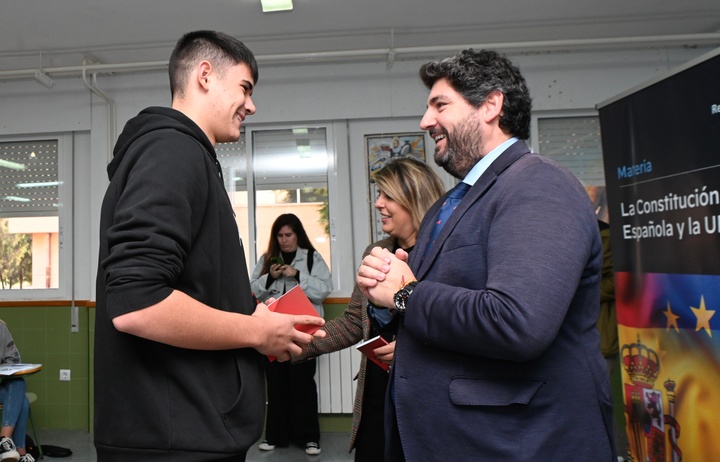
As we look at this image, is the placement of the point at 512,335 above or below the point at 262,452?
above

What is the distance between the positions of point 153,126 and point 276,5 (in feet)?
10.0

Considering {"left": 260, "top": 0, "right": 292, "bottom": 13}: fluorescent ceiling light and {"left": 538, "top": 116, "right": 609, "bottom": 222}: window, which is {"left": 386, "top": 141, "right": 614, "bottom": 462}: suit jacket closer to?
{"left": 260, "top": 0, "right": 292, "bottom": 13}: fluorescent ceiling light

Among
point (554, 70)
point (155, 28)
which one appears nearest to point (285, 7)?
point (155, 28)

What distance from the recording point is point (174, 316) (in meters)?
1.02

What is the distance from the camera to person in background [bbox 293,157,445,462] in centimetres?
195

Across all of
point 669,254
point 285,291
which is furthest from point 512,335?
point 285,291

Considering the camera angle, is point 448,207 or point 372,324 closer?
point 448,207

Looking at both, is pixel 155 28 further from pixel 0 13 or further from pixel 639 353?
pixel 639 353

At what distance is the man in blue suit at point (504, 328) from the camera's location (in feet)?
3.26

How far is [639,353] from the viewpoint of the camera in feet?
8.84

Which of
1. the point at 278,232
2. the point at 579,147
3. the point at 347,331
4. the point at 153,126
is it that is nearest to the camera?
the point at 153,126

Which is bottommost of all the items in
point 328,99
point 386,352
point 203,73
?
point 386,352

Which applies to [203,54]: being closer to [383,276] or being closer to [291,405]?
[383,276]

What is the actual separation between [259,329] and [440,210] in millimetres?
530
